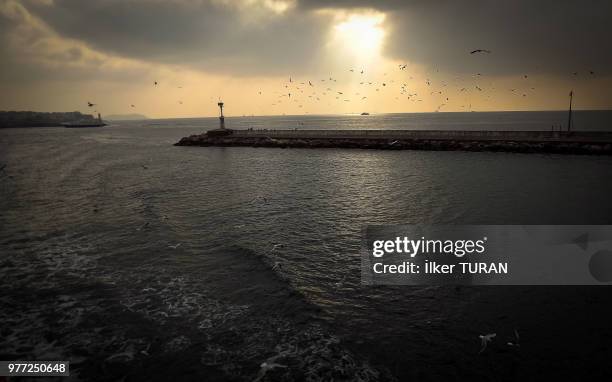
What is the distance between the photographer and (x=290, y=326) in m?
10.8

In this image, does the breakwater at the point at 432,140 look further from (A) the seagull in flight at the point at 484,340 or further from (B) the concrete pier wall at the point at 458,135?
(A) the seagull in flight at the point at 484,340

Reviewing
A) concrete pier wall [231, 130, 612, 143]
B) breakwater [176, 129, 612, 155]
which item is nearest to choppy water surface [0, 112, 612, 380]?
breakwater [176, 129, 612, 155]

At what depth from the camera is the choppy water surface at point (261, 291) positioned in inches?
369

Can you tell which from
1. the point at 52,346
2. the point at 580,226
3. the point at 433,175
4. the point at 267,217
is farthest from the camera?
the point at 433,175

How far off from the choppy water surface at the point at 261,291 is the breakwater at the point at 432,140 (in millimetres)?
20727

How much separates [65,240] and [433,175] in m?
31.0

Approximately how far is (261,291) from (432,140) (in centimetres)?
5147

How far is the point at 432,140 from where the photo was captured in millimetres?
57156

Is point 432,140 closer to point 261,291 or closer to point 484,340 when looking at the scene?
point 261,291

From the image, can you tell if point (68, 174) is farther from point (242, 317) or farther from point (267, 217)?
point (242, 317)

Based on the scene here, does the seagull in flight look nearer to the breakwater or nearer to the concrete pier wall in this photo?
the breakwater

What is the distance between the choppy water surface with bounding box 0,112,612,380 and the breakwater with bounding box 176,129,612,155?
68.0 ft

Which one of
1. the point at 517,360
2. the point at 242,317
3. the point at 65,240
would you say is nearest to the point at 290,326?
the point at 242,317

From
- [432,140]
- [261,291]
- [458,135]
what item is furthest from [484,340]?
[458,135]
